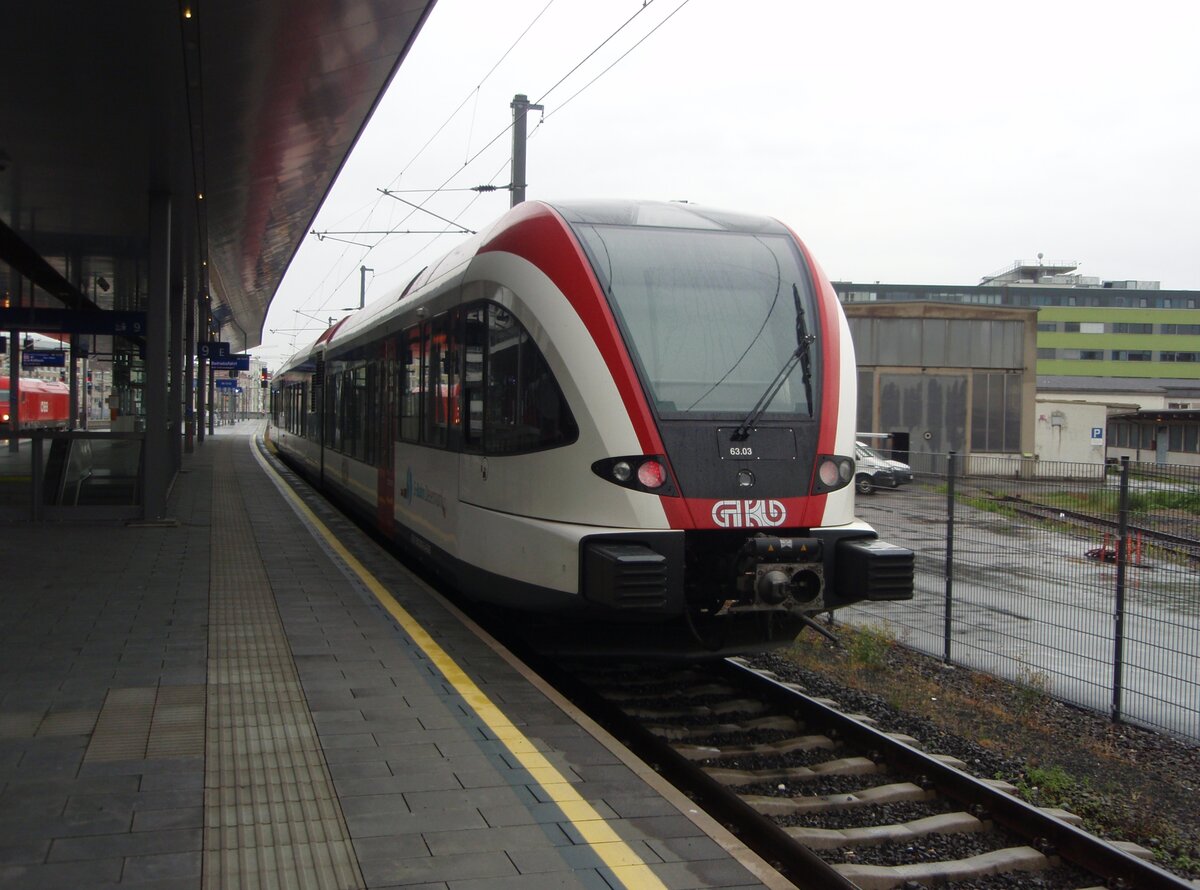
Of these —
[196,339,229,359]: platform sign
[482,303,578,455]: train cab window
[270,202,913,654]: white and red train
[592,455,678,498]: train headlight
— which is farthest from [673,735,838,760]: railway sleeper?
[196,339,229,359]: platform sign

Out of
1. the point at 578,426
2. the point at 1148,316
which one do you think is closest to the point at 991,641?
the point at 578,426

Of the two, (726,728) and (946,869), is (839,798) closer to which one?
(946,869)

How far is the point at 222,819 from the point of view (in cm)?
405

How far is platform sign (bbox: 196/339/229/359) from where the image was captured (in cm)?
2884

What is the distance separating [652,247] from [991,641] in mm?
4140

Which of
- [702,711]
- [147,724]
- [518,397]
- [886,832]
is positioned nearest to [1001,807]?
[886,832]

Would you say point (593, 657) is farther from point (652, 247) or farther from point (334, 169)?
point (334, 169)

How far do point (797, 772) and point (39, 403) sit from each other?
4489cm

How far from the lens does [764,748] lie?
19.7 feet

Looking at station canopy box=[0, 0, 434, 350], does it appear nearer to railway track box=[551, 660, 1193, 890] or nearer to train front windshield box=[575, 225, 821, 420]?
train front windshield box=[575, 225, 821, 420]

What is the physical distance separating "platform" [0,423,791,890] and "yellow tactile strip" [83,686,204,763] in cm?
2

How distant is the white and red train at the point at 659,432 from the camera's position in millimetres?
6242

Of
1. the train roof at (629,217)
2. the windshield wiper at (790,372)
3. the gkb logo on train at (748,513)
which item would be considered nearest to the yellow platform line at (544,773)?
the gkb logo on train at (748,513)

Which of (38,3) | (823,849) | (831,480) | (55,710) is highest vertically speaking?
(38,3)
